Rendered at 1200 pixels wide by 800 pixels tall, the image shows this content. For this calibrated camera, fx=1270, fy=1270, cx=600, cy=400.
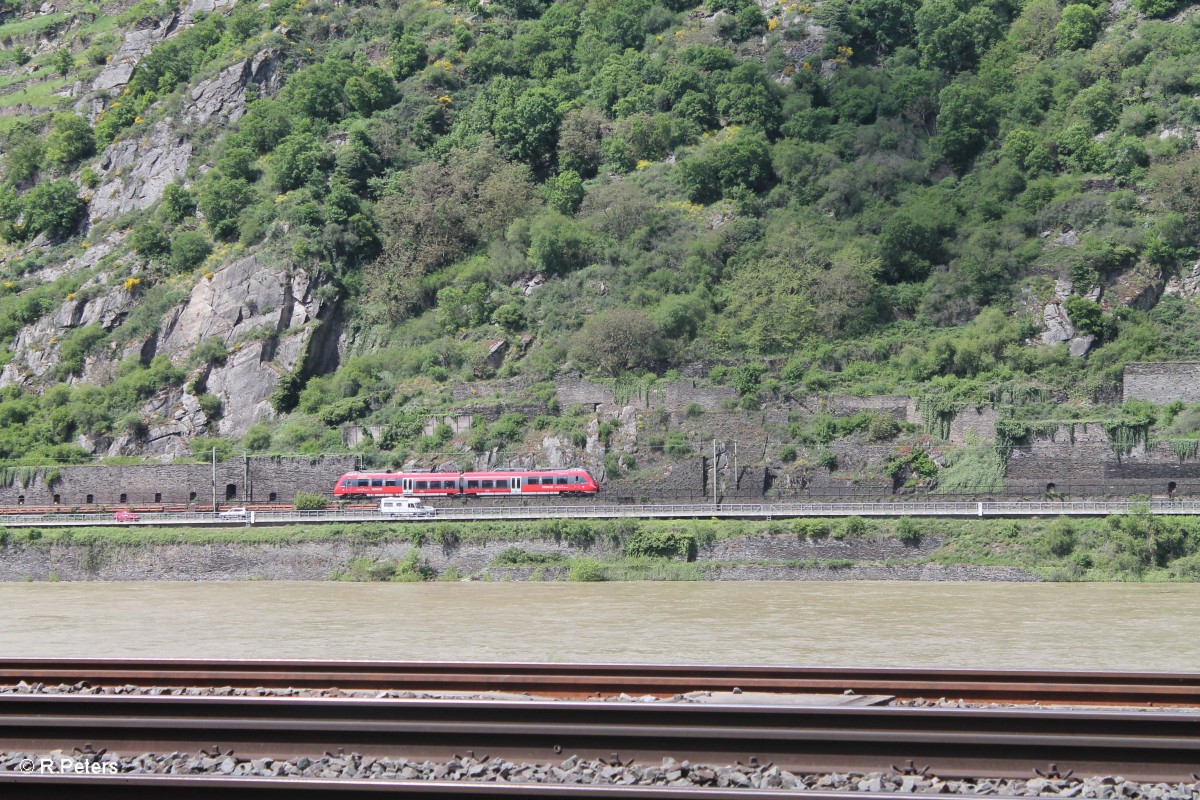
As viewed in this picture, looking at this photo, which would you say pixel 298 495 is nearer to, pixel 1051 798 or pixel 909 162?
pixel 909 162

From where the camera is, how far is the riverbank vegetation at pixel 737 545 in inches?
1612

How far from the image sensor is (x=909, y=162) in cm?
7081

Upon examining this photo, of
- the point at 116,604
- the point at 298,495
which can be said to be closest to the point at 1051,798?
the point at 116,604

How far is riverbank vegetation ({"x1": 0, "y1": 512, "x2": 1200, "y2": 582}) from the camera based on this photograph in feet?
134

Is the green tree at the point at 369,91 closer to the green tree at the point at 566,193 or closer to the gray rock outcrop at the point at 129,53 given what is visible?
the green tree at the point at 566,193

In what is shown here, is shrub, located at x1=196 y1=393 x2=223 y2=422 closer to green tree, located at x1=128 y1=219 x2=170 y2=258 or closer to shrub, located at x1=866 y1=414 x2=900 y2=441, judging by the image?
green tree, located at x1=128 y1=219 x2=170 y2=258

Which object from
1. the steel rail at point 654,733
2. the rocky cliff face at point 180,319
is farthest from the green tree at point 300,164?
the steel rail at point 654,733

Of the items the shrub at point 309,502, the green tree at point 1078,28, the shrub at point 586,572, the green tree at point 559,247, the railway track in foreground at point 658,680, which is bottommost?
the shrub at point 586,572

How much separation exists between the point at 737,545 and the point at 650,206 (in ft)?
99.2

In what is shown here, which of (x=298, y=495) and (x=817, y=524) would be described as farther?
(x=298, y=495)

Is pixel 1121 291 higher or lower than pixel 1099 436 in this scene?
higher

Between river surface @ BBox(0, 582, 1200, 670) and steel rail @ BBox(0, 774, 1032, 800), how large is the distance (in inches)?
450

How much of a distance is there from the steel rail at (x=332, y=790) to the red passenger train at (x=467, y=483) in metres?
41.7

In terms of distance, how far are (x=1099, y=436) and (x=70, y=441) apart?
165 ft
